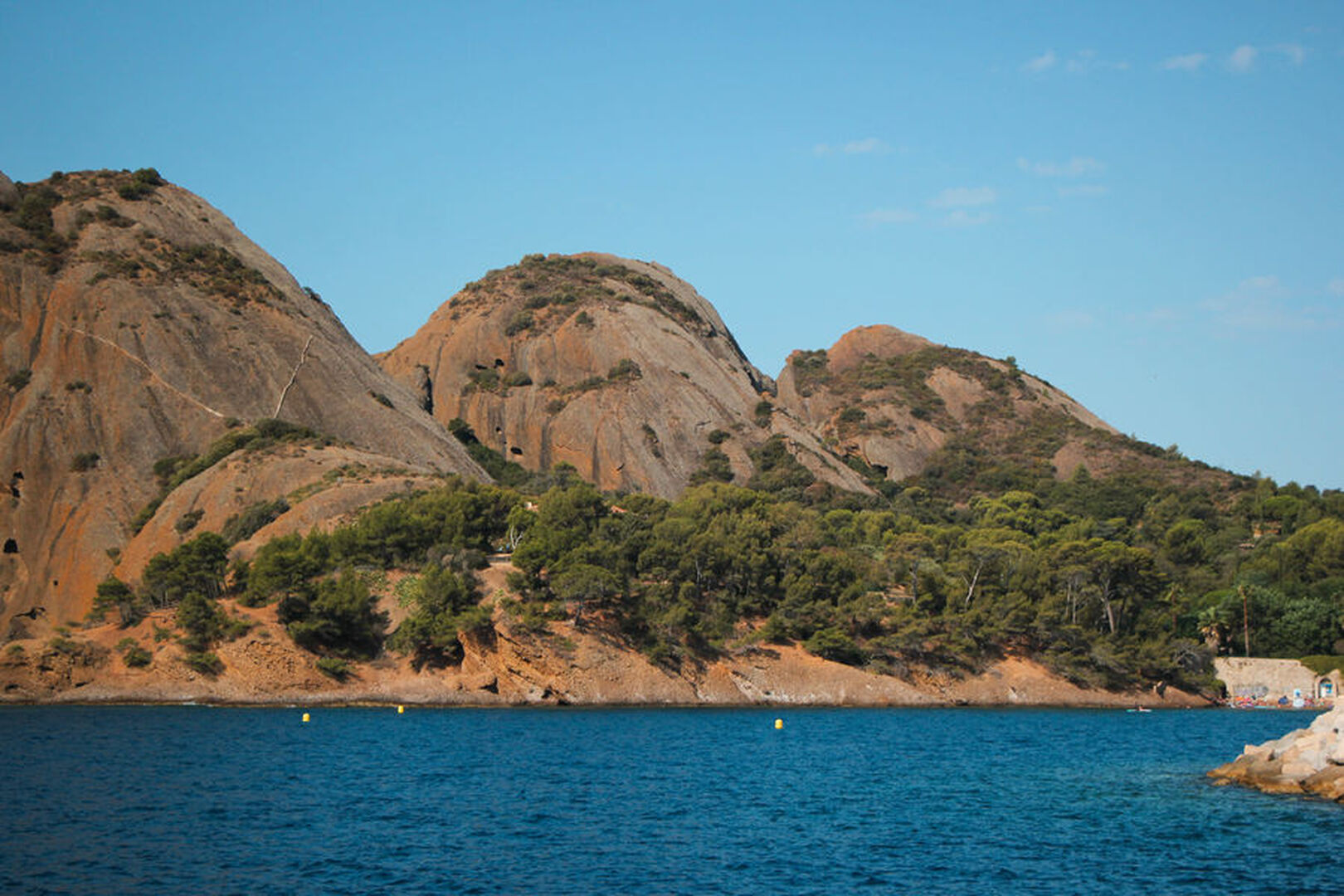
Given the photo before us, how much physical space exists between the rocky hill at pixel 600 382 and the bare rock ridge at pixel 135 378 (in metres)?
23.3

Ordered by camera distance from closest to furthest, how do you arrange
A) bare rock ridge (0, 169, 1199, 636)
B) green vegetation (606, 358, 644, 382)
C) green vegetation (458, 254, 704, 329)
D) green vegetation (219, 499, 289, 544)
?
green vegetation (219, 499, 289, 544) → bare rock ridge (0, 169, 1199, 636) → green vegetation (606, 358, 644, 382) → green vegetation (458, 254, 704, 329)

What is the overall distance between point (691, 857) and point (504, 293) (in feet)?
504

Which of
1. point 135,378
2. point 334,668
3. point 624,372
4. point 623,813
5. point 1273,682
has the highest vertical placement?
point 624,372

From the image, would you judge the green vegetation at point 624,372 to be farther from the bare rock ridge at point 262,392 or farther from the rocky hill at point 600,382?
the bare rock ridge at point 262,392

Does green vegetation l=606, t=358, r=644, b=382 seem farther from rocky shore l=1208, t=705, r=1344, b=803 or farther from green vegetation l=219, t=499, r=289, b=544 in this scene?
rocky shore l=1208, t=705, r=1344, b=803

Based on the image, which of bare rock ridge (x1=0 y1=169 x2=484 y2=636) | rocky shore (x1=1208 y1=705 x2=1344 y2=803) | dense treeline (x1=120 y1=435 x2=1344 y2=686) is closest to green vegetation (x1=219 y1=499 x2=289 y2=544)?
bare rock ridge (x1=0 y1=169 x2=484 y2=636)

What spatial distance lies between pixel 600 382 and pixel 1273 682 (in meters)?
85.1

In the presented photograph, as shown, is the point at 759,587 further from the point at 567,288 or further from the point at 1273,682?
the point at 567,288

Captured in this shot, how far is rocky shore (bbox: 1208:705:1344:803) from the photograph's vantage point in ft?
144

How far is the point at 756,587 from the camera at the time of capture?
89.9 m

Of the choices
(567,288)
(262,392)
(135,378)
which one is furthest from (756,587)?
(567,288)

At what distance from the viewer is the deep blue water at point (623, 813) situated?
2997cm

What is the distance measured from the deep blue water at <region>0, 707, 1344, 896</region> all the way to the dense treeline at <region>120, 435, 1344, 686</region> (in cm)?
1675

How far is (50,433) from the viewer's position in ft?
334
